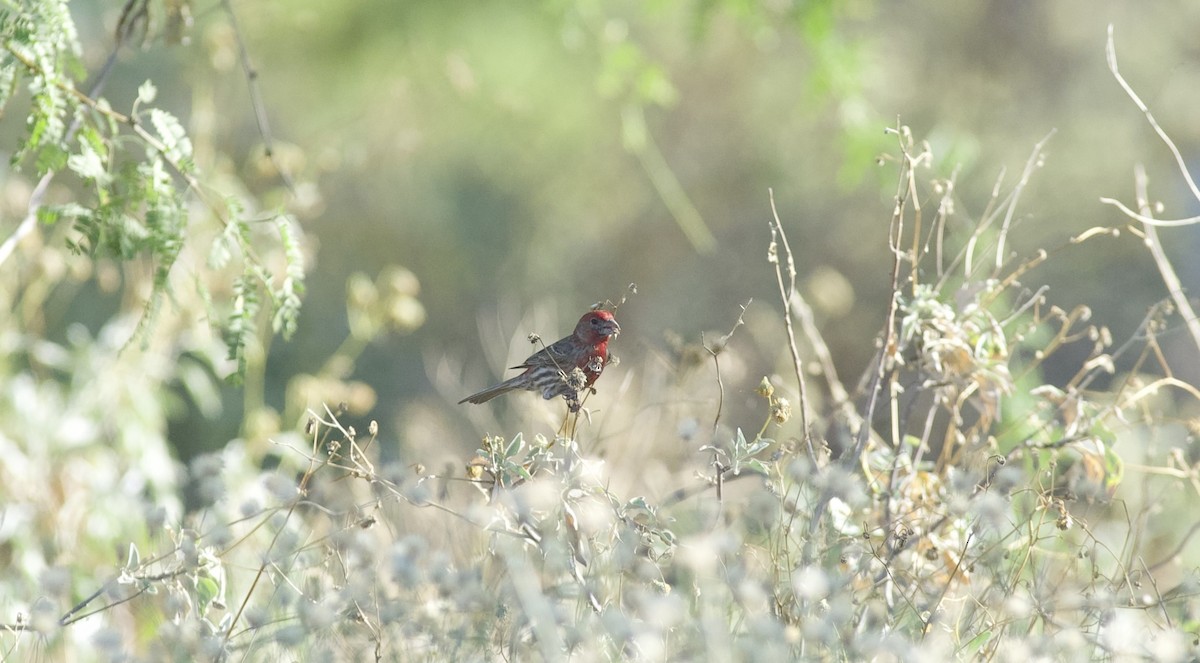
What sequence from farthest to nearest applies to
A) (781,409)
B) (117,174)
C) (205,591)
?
(117,174)
(205,591)
(781,409)

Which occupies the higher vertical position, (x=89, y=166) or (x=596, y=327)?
(x=89, y=166)

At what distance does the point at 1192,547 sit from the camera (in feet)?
18.4

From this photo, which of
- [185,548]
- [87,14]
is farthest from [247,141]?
[185,548]

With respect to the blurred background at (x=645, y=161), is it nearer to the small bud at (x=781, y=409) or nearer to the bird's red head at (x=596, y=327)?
the bird's red head at (x=596, y=327)

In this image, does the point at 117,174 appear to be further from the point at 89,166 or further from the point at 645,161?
the point at 645,161

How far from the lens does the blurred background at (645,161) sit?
31.4 feet

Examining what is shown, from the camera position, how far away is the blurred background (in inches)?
377

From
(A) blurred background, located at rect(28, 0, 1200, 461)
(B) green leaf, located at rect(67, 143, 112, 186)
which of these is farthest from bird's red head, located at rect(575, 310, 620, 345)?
(A) blurred background, located at rect(28, 0, 1200, 461)

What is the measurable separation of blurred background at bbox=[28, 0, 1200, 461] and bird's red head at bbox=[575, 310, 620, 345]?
17.9 ft

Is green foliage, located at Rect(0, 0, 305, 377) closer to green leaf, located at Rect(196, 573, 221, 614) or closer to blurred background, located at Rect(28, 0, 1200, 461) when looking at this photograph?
green leaf, located at Rect(196, 573, 221, 614)

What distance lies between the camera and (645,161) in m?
9.04

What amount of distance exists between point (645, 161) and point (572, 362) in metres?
6.28

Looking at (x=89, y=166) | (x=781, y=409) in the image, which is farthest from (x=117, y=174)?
(x=781, y=409)

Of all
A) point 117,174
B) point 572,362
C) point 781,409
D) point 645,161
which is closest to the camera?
point 781,409
